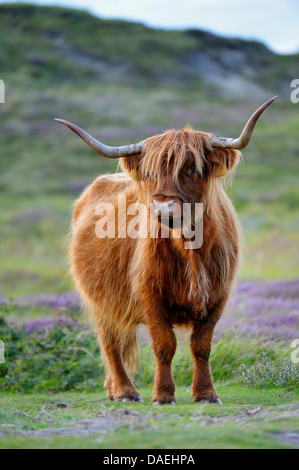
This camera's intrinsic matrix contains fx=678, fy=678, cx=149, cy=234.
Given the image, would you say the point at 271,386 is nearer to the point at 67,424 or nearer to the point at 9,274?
the point at 67,424

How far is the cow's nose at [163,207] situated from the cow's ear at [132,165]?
0.72 metres

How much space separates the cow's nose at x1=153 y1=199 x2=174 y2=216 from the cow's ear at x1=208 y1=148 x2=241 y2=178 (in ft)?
1.98

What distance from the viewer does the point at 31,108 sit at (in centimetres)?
3391

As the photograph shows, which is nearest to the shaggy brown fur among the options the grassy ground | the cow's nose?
the cow's nose

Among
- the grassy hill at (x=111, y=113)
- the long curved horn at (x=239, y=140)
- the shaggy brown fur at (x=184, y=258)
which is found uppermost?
the grassy hill at (x=111, y=113)

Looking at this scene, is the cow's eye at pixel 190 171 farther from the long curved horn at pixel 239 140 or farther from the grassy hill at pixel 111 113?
the grassy hill at pixel 111 113

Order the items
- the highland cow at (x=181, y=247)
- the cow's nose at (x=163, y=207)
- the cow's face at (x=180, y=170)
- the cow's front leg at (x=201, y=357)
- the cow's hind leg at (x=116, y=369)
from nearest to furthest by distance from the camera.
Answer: the cow's nose at (x=163, y=207), the cow's face at (x=180, y=170), the highland cow at (x=181, y=247), the cow's front leg at (x=201, y=357), the cow's hind leg at (x=116, y=369)

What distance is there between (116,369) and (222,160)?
221cm

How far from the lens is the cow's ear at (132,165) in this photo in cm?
504

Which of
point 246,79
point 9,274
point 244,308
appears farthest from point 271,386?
point 246,79

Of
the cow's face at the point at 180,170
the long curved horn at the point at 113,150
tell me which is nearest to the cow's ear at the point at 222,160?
the cow's face at the point at 180,170

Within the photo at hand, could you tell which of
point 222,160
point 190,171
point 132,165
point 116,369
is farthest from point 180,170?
point 116,369

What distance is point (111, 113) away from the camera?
114ft

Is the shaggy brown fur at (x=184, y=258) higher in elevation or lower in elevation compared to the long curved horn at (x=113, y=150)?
lower
